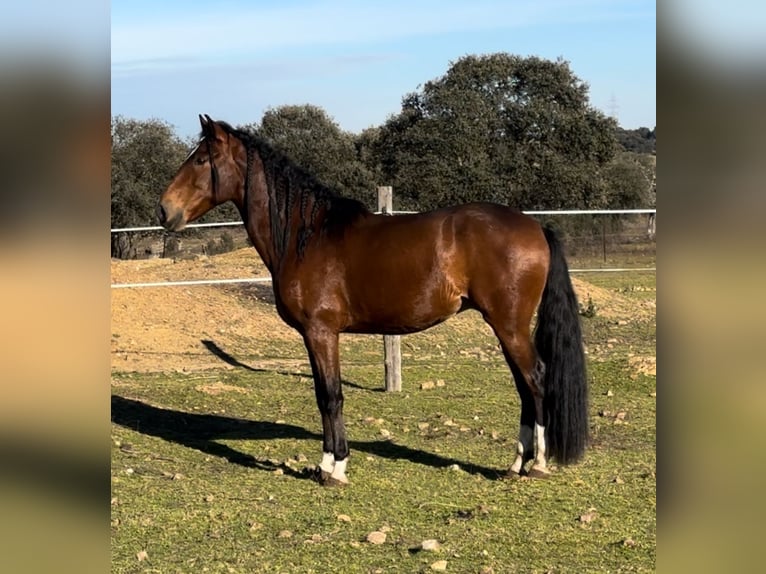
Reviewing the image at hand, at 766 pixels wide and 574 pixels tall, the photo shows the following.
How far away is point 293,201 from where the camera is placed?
5.05 meters

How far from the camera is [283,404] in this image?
293 inches

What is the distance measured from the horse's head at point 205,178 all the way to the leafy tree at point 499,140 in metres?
21.3

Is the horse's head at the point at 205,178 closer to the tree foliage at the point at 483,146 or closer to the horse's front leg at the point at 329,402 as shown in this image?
the horse's front leg at the point at 329,402

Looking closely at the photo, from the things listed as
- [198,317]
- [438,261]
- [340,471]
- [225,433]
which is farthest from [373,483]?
[198,317]

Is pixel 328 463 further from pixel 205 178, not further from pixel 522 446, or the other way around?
pixel 205 178

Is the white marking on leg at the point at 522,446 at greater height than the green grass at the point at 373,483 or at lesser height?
greater

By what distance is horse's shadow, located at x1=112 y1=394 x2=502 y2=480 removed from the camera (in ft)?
17.6

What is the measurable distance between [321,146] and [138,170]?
881 centimetres

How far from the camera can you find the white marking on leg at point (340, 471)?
482cm

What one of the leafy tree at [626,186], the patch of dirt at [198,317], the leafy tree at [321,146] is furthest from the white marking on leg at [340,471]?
the leafy tree at [626,186]
